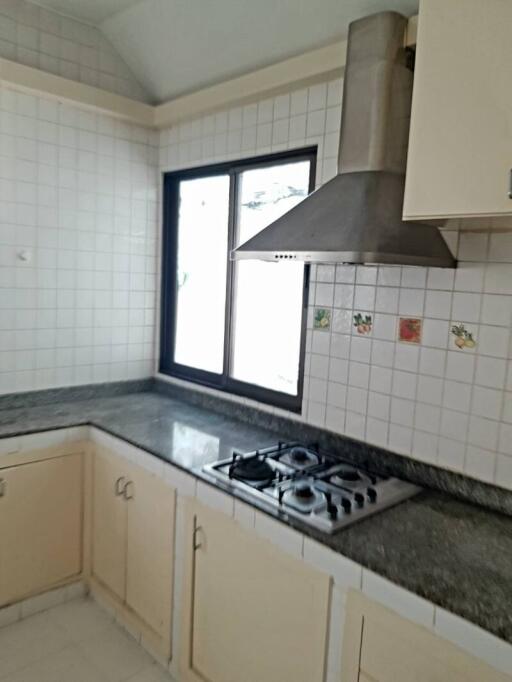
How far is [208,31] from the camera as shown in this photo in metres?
2.28

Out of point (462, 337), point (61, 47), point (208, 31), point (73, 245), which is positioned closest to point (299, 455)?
point (462, 337)

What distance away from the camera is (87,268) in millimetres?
2693

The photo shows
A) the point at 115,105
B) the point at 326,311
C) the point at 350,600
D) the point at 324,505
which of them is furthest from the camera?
the point at 115,105

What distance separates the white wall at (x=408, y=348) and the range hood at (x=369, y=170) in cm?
15

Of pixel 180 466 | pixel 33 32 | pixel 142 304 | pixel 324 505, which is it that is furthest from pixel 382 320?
pixel 33 32

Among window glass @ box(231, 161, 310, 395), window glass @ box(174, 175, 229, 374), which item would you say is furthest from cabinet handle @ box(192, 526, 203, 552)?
window glass @ box(174, 175, 229, 374)

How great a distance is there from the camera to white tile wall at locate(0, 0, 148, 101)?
2326mm

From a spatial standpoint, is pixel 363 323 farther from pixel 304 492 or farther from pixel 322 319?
pixel 304 492

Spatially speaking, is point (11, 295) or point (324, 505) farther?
point (11, 295)

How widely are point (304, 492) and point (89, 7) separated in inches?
90.8

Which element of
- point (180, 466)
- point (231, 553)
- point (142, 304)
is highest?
point (142, 304)

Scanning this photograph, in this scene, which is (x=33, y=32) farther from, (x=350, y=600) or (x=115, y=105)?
(x=350, y=600)

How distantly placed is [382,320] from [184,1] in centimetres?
157

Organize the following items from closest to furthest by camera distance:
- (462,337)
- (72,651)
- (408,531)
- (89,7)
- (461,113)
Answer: (461,113)
(408,531)
(462,337)
(72,651)
(89,7)
